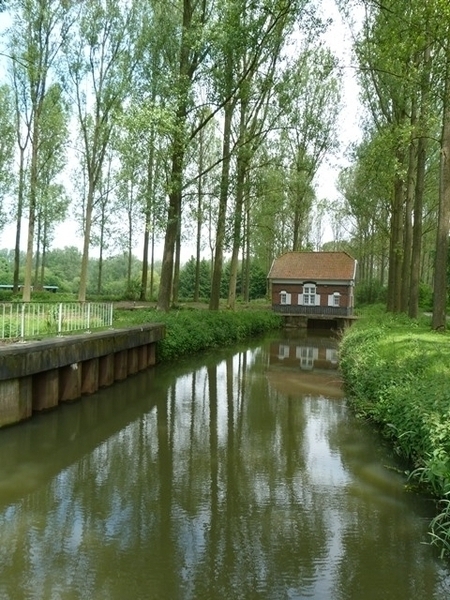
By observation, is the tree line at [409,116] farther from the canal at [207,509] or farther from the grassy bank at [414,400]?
the canal at [207,509]

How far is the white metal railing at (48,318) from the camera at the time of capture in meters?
11.0

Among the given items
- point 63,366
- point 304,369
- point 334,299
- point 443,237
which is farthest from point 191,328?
point 334,299

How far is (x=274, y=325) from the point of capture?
37.5m

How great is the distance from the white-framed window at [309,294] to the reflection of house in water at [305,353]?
10612 mm

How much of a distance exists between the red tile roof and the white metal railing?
28.3 metres

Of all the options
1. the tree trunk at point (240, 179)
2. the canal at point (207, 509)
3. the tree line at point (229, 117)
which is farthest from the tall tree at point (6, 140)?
the canal at point (207, 509)

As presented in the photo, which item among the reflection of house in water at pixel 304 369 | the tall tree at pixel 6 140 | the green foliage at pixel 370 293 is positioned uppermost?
the tall tree at pixel 6 140

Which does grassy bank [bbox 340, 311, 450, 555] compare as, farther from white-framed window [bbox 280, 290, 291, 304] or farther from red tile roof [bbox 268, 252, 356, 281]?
white-framed window [bbox 280, 290, 291, 304]

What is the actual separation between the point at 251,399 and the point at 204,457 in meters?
5.02

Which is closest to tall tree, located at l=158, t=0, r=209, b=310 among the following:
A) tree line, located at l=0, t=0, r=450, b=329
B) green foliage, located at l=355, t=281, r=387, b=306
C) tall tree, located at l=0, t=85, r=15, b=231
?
tree line, located at l=0, t=0, r=450, b=329

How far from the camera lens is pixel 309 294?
42.8 metres

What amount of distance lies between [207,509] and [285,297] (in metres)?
37.3

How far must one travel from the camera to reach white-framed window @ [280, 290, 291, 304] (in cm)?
4319

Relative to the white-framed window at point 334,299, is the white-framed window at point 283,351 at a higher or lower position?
lower
